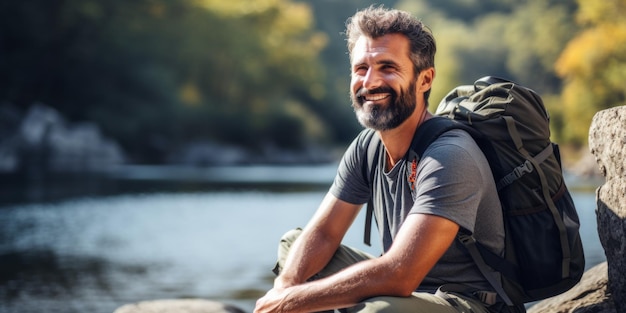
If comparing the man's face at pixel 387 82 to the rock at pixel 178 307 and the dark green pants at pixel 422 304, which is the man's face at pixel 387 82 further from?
Result: the rock at pixel 178 307

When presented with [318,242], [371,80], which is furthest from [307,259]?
[371,80]

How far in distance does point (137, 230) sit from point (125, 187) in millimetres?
11445

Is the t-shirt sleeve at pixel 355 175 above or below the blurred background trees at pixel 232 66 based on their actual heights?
below

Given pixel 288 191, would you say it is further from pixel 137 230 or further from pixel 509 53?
pixel 509 53

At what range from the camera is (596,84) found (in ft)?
140

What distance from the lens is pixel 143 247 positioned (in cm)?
1549

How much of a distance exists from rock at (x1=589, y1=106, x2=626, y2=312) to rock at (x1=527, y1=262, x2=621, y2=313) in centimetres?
15

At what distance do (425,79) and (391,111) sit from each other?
26 cm

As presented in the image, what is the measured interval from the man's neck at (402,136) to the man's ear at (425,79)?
0.10 m

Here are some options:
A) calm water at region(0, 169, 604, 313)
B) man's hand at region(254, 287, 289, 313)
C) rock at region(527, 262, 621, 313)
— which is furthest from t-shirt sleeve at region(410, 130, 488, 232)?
calm water at region(0, 169, 604, 313)

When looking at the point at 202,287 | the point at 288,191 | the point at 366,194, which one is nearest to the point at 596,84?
the point at 288,191

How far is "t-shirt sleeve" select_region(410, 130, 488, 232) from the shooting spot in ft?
10.3

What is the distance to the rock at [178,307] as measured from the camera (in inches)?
213


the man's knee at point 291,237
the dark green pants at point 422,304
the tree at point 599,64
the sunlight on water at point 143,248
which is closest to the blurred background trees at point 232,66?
the tree at point 599,64
